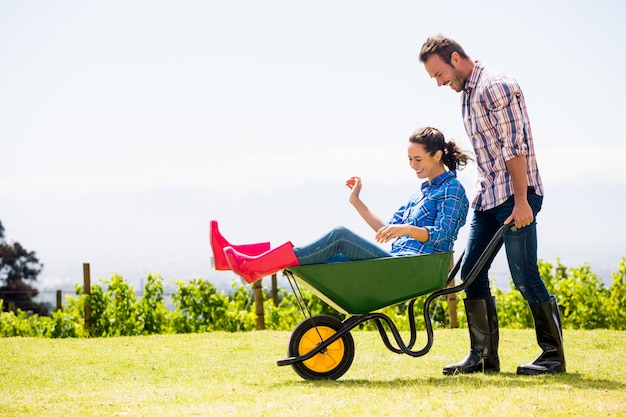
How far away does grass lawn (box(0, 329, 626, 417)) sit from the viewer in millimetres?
3018

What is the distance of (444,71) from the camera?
3725 mm

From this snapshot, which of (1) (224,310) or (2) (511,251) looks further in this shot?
(1) (224,310)

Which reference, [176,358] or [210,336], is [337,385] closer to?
[176,358]

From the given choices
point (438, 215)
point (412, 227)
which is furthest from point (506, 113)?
point (412, 227)

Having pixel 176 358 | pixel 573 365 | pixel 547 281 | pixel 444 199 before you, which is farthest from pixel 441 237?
pixel 547 281

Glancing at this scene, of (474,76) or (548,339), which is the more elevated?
(474,76)

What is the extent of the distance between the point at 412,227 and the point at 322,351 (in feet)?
2.54

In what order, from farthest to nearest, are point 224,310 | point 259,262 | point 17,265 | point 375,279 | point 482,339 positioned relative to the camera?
point 17,265 → point 224,310 → point 482,339 → point 375,279 → point 259,262

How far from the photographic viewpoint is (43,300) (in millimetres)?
18828

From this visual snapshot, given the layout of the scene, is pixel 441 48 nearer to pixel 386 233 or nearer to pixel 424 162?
pixel 424 162

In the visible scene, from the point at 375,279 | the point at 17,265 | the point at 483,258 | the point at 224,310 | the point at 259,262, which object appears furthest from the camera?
the point at 17,265

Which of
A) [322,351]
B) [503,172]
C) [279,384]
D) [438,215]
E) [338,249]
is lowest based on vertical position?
[279,384]

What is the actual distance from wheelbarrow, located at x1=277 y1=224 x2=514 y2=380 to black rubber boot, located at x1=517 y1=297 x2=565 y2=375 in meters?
0.39

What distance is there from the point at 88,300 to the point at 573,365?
5.35 metres
